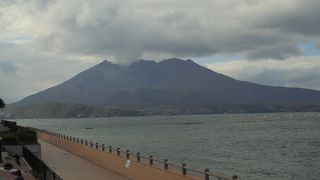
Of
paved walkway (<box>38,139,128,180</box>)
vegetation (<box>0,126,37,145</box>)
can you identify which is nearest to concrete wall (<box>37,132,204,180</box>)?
paved walkway (<box>38,139,128,180</box>)

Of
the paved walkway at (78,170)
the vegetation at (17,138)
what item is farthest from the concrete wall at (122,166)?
the vegetation at (17,138)

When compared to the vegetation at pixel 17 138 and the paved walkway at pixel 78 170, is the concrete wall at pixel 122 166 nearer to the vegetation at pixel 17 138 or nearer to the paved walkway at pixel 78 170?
the paved walkway at pixel 78 170

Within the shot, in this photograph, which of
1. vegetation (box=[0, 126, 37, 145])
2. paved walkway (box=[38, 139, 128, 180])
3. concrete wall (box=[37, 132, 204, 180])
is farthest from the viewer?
vegetation (box=[0, 126, 37, 145])

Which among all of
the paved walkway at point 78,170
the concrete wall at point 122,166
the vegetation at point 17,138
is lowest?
the paved walkway at point 78,170

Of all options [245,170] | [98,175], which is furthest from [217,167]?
[98,175]

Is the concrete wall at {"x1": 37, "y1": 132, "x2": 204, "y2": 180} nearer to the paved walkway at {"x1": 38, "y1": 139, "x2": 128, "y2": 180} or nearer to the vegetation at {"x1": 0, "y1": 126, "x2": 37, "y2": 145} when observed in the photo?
the paved walkway at {"x1": 38, "y1": 139, "x2": 128, "y2": 180}

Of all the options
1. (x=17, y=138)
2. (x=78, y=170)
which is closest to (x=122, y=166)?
(x=78, y=170)

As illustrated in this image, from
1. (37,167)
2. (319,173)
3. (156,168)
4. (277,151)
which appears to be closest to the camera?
(156,168)

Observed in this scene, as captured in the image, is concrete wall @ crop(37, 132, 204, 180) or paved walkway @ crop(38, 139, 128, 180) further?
paved walkway @ crop(38, 139, 128, 180)

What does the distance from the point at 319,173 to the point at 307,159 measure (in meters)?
12.7

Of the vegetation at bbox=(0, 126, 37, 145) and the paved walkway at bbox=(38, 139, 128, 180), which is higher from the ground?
the vegetation at bbox=(0, 126, 37, 145)

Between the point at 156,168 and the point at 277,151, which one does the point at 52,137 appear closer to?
the point at 277,151

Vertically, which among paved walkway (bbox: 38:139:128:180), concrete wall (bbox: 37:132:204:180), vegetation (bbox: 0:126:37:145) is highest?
vegetation (bbox: 0:126:37:145)

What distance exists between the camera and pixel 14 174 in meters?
15.9
